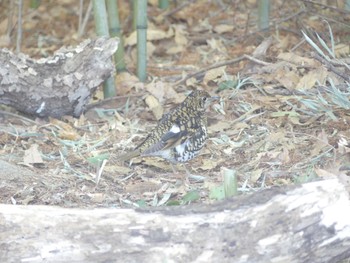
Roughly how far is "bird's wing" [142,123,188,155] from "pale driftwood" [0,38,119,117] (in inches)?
37.5

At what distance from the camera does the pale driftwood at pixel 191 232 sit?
3.98 meters

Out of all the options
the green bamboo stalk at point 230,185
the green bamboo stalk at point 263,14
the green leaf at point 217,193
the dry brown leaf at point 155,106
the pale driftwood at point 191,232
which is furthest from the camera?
the green bamboo stalk at point 263,14

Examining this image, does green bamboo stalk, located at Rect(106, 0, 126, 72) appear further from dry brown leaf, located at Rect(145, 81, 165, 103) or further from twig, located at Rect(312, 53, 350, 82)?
twig, located at Rect(312, 53, 350, 82)

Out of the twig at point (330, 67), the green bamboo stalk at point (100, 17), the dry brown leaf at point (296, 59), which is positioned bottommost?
the dry brown leaf at point (296, 59)

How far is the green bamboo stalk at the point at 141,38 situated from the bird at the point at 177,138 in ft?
4.48

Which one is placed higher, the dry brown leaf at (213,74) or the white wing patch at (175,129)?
the dry brown leaf at (213,74)

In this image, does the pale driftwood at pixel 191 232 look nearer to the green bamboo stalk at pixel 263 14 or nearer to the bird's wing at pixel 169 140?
the bird's wing at pixel 169 140

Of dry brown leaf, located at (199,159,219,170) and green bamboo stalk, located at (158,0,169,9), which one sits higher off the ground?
green bamboo stalk, located at (158,0,169,9)

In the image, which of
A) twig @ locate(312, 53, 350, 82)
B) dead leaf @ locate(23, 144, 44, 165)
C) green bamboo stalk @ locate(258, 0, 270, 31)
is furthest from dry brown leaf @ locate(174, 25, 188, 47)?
dead leaf @ locate(23, 144, 44, 165)

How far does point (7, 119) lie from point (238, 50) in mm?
2585

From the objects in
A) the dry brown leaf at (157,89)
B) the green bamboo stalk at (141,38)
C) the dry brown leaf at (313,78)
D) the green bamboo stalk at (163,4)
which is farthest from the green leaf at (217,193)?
the green bamboo stalk at (163,4)

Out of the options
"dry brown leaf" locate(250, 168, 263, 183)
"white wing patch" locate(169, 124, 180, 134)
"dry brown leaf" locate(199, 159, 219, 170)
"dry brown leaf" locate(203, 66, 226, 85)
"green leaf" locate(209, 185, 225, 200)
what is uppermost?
"dry brown leaf" locate(203, 66, 226, 85)

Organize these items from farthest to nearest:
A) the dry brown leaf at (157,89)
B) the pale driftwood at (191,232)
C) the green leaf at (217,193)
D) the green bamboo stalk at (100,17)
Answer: the dry brown leaf at (157,89)
the green bamboo stalk at (100,17)
the green leaf at (217,193)
the pale driftwood at (191,232)

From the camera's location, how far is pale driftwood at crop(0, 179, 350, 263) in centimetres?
398
